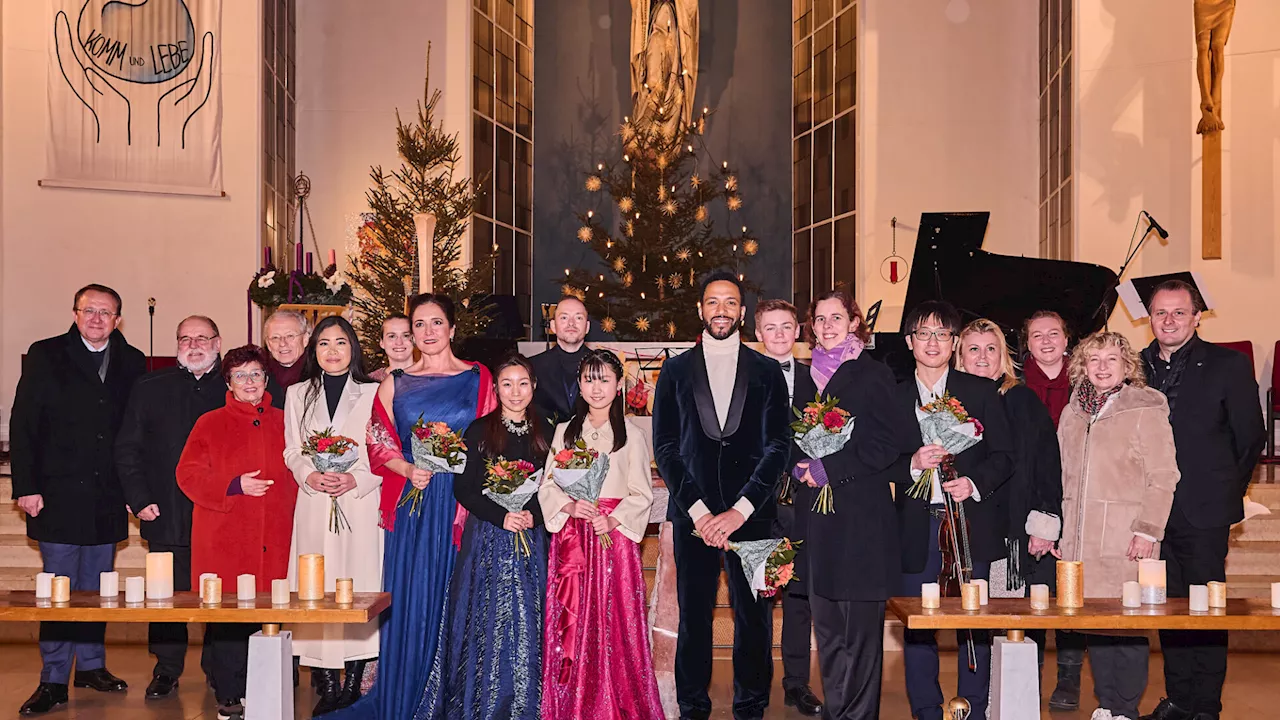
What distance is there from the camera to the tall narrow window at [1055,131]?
34.0ft

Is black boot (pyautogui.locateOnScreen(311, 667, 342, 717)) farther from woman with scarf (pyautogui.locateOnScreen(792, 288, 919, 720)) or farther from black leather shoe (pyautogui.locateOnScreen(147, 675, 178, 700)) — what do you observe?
woman with scarf (pyautogui.locateOnScreen(792, 288, 919, 720))

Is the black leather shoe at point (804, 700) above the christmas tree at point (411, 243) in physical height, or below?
below

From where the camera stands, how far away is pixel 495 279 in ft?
40.6

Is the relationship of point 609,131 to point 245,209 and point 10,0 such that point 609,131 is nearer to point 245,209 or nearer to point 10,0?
point 245,209

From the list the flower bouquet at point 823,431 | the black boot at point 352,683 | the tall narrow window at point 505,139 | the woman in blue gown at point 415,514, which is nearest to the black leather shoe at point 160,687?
the black boot at point 352,683

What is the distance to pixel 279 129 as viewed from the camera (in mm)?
11336

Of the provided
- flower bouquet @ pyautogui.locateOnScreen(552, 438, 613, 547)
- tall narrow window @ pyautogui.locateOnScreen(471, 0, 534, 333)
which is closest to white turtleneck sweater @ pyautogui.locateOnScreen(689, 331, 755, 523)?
flower bouquet @ pyautogui.locateOnScreen(552, 438, 613, 547)

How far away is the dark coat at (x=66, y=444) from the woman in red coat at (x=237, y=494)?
28.3 inches

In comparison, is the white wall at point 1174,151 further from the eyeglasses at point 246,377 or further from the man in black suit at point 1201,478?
the eyeglasses at point 246,377

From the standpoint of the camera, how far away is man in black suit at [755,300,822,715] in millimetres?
4441

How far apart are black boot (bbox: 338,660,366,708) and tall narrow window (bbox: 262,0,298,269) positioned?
673 centimetres

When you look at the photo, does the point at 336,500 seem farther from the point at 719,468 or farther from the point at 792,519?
the point at 792,519

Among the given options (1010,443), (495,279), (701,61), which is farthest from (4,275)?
(1010,443)

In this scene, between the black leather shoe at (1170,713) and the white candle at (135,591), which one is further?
the black leather shoe at (1170,713)
